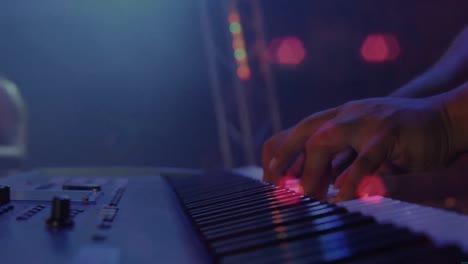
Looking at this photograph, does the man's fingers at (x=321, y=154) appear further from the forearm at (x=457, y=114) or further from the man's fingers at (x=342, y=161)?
the forearm at (x=457, y=114)

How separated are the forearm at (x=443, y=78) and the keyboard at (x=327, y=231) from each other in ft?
1.72

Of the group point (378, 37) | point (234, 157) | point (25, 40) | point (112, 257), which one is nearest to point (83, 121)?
point (25, 40)

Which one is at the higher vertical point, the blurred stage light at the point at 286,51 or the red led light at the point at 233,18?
the red led light at the point at 233,18

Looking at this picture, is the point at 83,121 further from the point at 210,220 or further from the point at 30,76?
the point at 210,220

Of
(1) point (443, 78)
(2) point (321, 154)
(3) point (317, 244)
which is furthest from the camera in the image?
(1) point (443, 78)

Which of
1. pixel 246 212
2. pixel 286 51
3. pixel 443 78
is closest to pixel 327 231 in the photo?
pixel 246 212

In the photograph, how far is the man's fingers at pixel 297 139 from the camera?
2.80 feet

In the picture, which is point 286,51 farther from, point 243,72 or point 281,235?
point 281,235

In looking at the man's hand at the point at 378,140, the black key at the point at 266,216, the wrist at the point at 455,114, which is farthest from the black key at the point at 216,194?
the wrist at the point at 455,114

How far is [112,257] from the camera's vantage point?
439 millimetres

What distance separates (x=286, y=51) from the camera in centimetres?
281

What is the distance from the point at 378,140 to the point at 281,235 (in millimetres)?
296

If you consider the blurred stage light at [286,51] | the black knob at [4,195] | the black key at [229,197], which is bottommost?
the black key at [229,197]

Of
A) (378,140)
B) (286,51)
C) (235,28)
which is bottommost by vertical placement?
(378,140)
